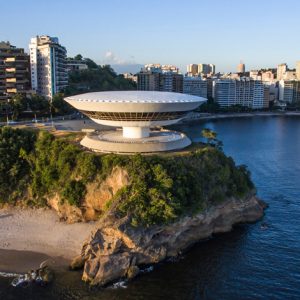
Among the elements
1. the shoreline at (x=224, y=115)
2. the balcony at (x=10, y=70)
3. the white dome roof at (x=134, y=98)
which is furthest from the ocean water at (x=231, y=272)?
the shoreline at (x=224, y=115)

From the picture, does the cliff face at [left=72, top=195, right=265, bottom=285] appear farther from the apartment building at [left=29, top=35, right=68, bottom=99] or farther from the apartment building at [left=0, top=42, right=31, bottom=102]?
the apartment building at [left=29, top=35, right=68, bottom=99]

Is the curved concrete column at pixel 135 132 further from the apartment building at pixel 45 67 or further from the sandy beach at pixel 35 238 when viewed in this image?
the apartment building at pixel 45 67

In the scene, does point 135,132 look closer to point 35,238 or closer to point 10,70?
point 35,238

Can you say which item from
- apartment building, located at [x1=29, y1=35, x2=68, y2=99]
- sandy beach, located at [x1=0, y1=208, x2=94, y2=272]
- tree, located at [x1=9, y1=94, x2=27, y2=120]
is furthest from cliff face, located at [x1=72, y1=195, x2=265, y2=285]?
apartment building, located at [x1=29, y1=35, x2=68, y2=99]

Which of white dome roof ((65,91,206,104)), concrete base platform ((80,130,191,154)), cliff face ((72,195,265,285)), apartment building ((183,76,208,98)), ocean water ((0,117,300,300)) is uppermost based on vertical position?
apartment building ((183,76,208,98))

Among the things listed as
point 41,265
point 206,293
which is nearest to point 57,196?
point 41,265

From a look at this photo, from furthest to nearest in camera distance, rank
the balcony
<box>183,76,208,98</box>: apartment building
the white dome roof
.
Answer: <box>183,76,208,98</box>: apartment building, the balcony, the white dome roof

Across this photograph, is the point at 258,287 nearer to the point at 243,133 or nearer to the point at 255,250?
the point at 255,250
